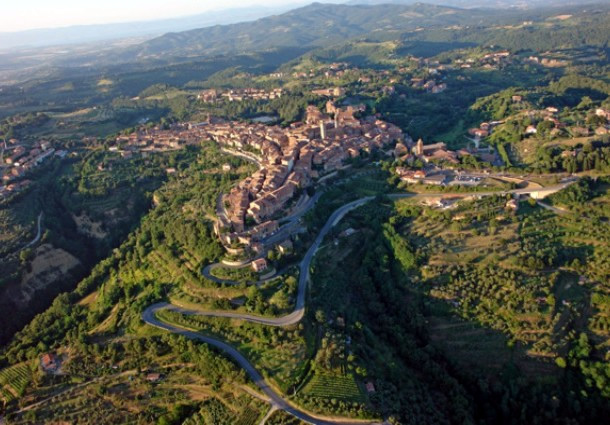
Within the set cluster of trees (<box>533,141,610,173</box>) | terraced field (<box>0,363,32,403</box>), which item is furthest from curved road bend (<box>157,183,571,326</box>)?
terraced field (<box>0,363,32,403</box>)

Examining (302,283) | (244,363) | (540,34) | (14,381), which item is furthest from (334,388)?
(540,34)

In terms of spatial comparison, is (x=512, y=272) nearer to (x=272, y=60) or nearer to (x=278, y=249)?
(x=278, y=249)

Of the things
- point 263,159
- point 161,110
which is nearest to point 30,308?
point 263,159

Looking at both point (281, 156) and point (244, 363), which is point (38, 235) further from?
point (244, 363)

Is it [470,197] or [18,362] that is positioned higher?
[470,197]

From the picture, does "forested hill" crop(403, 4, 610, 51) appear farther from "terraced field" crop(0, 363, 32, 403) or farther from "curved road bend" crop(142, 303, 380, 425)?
"terraced field" crop(0, 363, 32, 403)

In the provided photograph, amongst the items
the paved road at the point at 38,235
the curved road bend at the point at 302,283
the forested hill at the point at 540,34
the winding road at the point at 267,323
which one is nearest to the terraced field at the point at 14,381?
the winding road at the point at 267,323

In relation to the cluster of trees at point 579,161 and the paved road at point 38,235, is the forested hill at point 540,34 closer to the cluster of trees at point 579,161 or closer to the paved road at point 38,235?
the cluster of trees at point 579,161

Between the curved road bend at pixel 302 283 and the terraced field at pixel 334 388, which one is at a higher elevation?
the curved road bend at pixel 302 283
